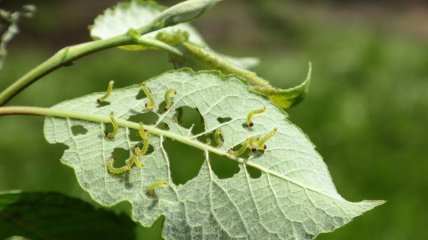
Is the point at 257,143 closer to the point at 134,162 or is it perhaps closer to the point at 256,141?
the point at 256,141

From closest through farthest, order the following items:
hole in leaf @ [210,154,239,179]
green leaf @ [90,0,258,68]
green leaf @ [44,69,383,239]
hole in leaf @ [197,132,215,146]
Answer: green leaf @ [44,69,383,239]
hole in leaf @ [197,132,215,146]
green leaf @ [90,0,258,68]
hole in leaf @ [210,154,239,179]

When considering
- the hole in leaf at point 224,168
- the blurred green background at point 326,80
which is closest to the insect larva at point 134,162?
the blurred green background at point 326,80

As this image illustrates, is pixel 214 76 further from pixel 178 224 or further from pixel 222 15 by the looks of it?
pixel 222 15

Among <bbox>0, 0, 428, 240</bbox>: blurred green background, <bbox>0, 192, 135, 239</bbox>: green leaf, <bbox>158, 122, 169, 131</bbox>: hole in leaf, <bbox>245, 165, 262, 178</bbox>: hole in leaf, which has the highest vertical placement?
<bbox>158, 122, 169, 131</bbox>: hole in leaf

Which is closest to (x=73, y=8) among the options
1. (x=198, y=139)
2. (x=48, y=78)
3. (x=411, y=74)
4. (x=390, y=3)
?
(x=48, y=78)

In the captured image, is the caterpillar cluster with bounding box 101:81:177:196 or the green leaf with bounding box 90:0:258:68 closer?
the caterpillar cluster with bounding box 101:81:177:196

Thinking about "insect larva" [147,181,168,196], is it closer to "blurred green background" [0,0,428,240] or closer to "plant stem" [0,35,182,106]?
"plant stem" [0,35,182,106]

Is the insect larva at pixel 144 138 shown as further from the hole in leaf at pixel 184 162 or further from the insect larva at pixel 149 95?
→ the hole in leaf at pixel 184 162

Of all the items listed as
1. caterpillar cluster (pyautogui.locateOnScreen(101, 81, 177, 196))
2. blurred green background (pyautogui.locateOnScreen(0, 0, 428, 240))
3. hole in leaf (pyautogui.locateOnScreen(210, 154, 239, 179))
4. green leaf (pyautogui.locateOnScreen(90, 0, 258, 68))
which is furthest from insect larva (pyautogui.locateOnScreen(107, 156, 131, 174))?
hole in leaf (pyautogui.locateOnScreen(210, 154, 239, 179))
